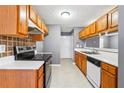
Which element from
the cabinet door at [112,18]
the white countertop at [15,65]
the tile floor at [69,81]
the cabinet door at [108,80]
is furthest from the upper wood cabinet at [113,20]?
the white countertop at [15,65]

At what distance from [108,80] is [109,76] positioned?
10 cm

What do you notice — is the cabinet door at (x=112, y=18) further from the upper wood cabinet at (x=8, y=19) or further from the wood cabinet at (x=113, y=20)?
the upper wood cabinet at (x=8, y=19)

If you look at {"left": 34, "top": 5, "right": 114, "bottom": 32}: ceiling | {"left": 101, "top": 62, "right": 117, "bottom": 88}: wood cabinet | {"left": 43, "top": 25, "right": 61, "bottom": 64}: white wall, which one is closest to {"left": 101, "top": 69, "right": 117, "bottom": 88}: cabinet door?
{"left": 101, "top": 62, "right": 117, "bottom": 88}: wood cabinet

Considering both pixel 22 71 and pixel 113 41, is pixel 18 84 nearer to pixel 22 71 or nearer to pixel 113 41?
pixel 22 71

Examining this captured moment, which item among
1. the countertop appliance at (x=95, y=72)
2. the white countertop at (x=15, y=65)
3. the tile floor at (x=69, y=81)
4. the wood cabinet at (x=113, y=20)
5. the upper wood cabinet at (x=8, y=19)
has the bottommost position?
the tile floor at (x=69, y=81)

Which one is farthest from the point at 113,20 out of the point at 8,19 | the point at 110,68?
the point at 8,19

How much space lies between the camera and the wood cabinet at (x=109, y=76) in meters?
2.18

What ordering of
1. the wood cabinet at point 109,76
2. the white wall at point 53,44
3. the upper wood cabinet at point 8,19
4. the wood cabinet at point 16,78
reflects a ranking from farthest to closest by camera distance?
the white wall at point 53,44
the wood cabinet at point 109,76
the wood cabinet at point 16,78
the upper wood cabinet at point 8,19

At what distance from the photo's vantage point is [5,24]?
5.57 feet

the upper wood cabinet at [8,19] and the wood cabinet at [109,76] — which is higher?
the upper wood cabinet at [8,19]

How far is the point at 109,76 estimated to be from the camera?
2389mm

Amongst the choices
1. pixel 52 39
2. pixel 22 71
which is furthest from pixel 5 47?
pixel 52 39

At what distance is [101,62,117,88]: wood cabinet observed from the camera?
2180mm
